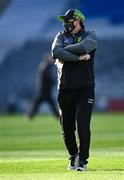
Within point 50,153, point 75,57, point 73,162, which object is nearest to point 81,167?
point 73,162

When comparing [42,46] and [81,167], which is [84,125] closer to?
[81,167]

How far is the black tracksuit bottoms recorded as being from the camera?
430 inches

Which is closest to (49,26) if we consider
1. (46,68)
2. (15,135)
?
(46,68)

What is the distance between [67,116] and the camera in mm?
11203

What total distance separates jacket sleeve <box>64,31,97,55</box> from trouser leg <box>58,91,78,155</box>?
0.57m

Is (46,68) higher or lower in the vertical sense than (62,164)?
lower

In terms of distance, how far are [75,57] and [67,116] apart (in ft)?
2.59

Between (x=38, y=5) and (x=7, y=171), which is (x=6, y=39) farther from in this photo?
(x=7, y=171)

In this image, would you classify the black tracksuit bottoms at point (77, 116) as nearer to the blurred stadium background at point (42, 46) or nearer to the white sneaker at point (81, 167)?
the white sneaker at point (81, 167)

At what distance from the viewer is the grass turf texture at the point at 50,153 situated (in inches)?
410

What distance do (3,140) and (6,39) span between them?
2015 centimetres

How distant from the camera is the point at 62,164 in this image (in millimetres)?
12031

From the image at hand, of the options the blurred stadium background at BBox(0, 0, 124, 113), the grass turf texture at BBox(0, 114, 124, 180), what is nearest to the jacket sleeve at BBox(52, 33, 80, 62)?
the grass turf texture at BBox(0, 114, 124, 180)

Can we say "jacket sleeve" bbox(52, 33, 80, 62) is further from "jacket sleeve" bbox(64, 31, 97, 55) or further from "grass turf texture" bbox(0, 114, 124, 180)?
"grass turf texture" bbox(0, 114, 124, 180)
